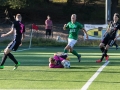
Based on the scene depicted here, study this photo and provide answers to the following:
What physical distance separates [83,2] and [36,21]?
633cm

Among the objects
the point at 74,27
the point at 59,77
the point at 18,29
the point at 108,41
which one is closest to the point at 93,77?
the point at 59,77

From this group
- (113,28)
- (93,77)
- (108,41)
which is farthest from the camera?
(108,41)

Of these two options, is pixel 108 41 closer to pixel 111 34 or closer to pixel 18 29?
pixel 111 34

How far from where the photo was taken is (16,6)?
4159 cm

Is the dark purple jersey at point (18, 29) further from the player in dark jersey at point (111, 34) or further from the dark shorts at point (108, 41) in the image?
the dark shorts at point (108, 41)

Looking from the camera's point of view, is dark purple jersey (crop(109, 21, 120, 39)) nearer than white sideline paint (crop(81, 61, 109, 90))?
No

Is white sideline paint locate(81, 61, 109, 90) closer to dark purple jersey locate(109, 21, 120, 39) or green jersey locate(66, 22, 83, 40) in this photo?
dark purple jersey locate(109, 21, 120, 39)

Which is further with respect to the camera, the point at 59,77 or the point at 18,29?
the point at 18,29

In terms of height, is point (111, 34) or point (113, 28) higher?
point (113, 28)

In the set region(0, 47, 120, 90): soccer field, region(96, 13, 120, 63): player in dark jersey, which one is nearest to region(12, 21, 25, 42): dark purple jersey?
region(0, 47, 120, 90): soccer field

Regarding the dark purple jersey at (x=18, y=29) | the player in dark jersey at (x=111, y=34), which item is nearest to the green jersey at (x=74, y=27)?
the player in dark jersey at (x=111, y=34)

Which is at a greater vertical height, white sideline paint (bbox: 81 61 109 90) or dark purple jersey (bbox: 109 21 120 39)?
dark purple jersey (bbox: 109 21 120 39)

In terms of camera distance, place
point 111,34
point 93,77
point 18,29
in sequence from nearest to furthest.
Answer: point 93,77 < point 18,29 < point 111,34

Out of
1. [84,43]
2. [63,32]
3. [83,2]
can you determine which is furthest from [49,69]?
[83,2]
